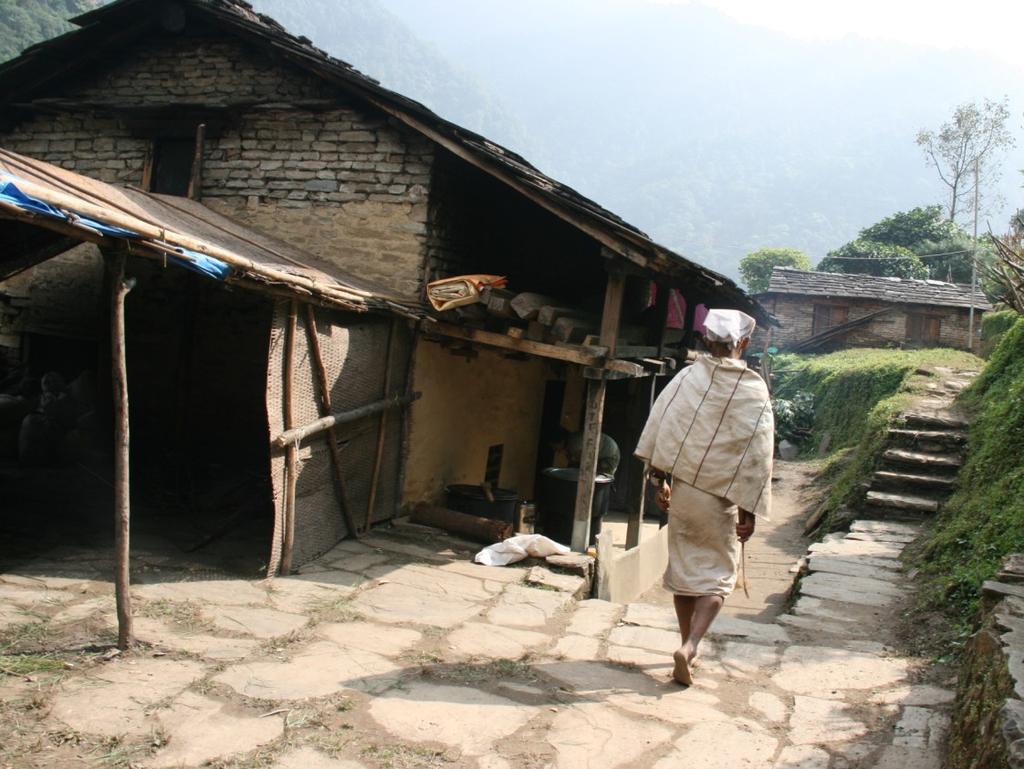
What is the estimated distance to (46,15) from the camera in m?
30.1

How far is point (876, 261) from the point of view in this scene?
3884 centimetres

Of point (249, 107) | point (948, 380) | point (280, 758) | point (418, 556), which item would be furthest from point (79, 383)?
point (948, 380)

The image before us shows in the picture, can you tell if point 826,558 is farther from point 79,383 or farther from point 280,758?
point 79,383

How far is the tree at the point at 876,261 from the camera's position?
3753 cm

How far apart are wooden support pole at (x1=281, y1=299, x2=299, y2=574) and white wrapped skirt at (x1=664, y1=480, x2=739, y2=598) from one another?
2.94 meters

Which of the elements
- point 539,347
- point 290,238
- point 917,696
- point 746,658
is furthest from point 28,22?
point 917,696

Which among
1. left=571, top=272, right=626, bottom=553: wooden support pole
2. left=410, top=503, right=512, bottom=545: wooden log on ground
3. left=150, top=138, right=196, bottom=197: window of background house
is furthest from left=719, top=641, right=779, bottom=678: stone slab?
left=150, top=138, right=196, bottom=197: window of background house

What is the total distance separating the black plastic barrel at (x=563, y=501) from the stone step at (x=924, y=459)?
4143 millimetres

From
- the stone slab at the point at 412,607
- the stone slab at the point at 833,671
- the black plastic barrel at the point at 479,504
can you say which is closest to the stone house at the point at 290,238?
the black plastic barrel at the point at 479,504

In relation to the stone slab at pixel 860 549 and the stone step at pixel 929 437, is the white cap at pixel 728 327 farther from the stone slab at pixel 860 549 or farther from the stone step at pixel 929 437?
the stone step at pixel 929 437

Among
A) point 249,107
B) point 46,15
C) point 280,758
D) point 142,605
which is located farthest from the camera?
point 46,15

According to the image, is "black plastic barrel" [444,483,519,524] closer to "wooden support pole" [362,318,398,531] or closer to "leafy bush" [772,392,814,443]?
"wooden support pole" [362,318,398,531]

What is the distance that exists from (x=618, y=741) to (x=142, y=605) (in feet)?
10.1

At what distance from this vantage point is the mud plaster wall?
8430 millimetres
